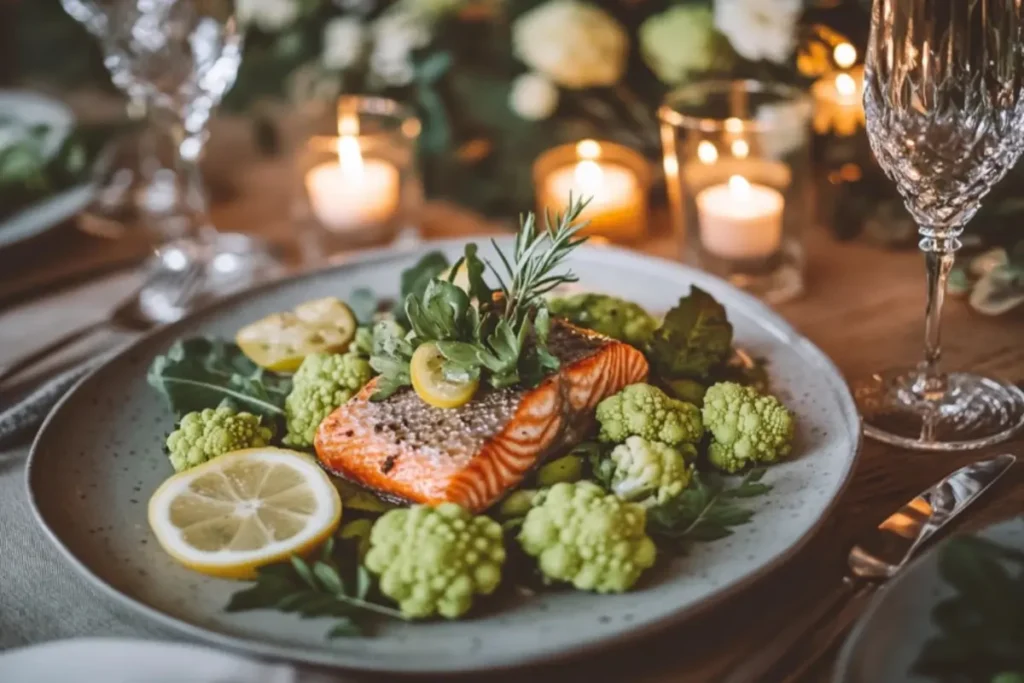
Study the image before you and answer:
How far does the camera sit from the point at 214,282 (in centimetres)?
174

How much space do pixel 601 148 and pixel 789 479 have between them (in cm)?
91

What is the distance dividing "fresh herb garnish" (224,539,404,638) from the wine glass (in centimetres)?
59

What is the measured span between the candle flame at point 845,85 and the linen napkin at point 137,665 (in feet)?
3.95

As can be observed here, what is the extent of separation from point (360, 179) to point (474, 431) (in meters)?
0.88

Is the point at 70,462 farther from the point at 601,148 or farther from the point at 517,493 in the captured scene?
the point at 601,148

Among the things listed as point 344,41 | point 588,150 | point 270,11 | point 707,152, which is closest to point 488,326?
point 707,152

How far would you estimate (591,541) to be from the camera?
87cm

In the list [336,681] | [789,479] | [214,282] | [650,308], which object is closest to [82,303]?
[214,282]

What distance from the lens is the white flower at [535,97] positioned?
178cm

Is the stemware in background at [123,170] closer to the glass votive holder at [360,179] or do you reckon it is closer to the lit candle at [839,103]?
the glass votive holder at [360,179]

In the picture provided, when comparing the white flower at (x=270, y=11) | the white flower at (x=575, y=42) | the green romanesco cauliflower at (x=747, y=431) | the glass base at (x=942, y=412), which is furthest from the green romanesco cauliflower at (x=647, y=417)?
the white flower at (x=270, y=11)

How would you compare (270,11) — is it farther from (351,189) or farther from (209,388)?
(209,388)

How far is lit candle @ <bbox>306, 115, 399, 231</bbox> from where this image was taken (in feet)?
5.93

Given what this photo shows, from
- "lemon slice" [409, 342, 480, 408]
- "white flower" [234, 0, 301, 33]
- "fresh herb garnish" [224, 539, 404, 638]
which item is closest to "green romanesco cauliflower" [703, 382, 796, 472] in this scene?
"lemon slice" [409, 342, 480, 408]
